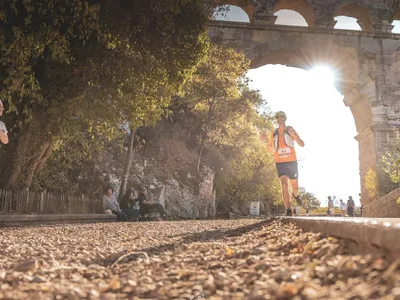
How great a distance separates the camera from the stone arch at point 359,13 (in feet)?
80.3

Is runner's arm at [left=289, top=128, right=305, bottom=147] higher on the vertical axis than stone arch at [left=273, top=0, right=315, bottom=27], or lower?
lower

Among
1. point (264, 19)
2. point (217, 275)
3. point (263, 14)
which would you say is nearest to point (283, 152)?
point (217, 275)

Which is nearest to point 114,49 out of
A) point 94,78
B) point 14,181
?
point 94,78

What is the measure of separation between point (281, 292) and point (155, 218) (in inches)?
496

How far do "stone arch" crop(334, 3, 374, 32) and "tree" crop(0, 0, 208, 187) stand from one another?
672 inches

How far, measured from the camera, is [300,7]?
24.6 m

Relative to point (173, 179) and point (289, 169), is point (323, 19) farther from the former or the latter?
point (289, 169)

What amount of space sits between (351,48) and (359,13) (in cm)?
288

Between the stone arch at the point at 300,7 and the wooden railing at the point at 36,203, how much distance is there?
17789mm

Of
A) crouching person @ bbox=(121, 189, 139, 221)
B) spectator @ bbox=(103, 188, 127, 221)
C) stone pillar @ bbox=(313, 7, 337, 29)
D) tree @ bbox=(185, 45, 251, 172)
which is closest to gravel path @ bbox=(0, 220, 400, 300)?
spectator @ bbox=(103, 188, 127, 221)

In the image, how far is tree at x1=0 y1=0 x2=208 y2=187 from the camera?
8.62 metres

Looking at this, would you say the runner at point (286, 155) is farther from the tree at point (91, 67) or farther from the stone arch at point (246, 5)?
the stone arch at point (246, 5)

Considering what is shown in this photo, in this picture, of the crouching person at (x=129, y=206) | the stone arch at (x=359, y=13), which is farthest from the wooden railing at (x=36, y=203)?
the stone arch at (x=359, y=13)

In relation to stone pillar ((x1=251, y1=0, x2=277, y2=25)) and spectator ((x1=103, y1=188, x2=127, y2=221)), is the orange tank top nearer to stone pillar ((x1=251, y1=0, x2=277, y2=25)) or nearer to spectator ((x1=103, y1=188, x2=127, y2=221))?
spectator ((x1=103, y1=188, x2=127, y2=221))
